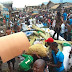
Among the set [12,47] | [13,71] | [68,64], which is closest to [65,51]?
[68,64]

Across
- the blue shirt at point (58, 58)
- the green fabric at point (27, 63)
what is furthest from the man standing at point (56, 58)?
the green fabric at point (27, 63)

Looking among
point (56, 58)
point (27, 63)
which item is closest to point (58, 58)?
point (56, 58)

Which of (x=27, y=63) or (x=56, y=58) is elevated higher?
(x=56, y=58)

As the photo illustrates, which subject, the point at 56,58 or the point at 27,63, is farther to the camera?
the point at 27,63

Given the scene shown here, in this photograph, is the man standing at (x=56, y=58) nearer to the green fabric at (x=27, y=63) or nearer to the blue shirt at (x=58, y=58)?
the blue shirt at (x=58, y=58)

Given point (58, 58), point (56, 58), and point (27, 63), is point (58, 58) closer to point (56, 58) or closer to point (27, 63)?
point (56, 58)

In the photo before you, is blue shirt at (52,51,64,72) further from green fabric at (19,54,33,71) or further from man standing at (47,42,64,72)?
green fabric at (19,54,33,71)

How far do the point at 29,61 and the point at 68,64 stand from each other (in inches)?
51.5

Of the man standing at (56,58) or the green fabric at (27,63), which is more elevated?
the man standing at (56,58)

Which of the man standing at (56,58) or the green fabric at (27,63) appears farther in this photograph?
the green fabric at (27,63)

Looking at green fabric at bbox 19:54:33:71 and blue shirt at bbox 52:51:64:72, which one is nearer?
blue shirt at bbox 52:51:64:72

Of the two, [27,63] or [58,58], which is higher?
[58,58]

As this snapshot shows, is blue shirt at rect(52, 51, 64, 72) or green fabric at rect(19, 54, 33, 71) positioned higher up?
blue shirt at rect(52, 51, 64, 72)

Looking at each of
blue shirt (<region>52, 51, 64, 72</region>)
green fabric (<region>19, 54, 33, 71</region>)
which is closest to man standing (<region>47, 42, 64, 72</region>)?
blue shirt (<region>52, 51, 64, 72</region>)
